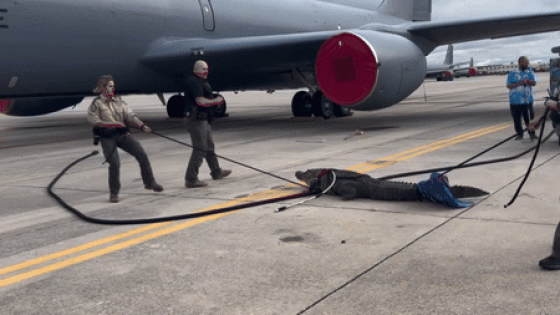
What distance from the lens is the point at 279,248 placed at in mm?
3992

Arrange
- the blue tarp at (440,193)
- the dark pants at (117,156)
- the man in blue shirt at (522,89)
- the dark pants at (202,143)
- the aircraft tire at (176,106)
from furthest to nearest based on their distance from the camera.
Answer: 1. the aircraft tire at (176,106)
2. the man in blue shirt at (522,89)
3. the dark pants at (202,143)
4. the dark pants at (117,156)
5. the blue tarp at (440,193)

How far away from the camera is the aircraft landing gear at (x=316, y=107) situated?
598 inches

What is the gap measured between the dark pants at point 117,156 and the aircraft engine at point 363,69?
18.5 feet

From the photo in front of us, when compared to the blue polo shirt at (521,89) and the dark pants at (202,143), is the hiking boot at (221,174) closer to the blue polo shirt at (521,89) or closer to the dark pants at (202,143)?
the dark pants at (202,143)

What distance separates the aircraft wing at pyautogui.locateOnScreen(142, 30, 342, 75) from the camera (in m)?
11.8

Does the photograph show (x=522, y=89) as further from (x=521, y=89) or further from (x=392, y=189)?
(x=392, y=189)

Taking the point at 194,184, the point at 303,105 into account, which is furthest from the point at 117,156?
the point at 303,105

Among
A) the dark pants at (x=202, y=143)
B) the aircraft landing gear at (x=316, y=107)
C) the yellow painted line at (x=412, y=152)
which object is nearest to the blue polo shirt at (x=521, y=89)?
the yellow painted line at (x=412, y=152)

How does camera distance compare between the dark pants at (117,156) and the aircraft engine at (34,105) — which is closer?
the dark pants at (117,156)

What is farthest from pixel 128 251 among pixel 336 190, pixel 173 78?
pixel 173 78

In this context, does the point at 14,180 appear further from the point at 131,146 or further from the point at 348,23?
the point at 348,23

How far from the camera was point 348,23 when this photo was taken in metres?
17.4

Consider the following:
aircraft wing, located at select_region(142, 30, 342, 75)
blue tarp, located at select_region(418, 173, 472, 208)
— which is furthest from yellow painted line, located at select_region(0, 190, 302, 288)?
aircraft wing, located at select_region(142, 30, 342, 75)

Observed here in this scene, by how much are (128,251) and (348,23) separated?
1447 centimetres
